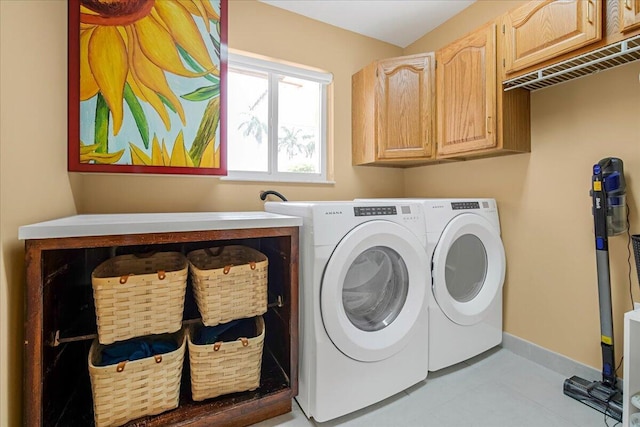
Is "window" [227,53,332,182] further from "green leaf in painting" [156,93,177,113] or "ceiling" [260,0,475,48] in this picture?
"green leaf in painting" [156,93,177,113]

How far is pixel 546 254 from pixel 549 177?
0.47m

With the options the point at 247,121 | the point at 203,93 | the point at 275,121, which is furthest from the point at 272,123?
the point at 203,93

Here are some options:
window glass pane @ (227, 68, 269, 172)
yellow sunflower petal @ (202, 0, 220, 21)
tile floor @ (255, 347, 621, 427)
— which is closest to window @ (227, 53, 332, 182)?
window glass pane @ (227, 68, 269, 172)

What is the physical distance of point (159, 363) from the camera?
1.18 meters

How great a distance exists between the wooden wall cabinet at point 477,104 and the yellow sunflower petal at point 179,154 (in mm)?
1659

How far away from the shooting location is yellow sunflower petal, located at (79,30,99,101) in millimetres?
1479

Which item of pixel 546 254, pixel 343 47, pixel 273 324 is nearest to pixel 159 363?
pixel 273 324

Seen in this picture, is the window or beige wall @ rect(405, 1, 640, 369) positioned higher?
the window

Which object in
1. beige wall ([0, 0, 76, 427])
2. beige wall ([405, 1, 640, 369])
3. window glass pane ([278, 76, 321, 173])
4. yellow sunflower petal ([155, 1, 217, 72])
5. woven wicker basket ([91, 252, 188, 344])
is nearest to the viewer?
beige wall ([0, 0, 76, 427])

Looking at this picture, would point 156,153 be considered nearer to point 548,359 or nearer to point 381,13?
point 381,13

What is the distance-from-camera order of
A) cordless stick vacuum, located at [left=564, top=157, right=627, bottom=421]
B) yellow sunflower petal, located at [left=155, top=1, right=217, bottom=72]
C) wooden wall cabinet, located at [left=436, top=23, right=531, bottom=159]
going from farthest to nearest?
wooden wall cabinet, located at [left=436, top=23, right=531, bottom=159] → yellow sunflower petal, located at [left=155, top=1, right=217, bottom=72] → cordless stick vacuum, located at [left=564, top=157, right=627, bottom=421]

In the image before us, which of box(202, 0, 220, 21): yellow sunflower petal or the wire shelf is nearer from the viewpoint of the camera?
the wire shelf

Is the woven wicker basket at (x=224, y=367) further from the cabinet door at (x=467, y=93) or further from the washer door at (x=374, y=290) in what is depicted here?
the cabinet door at (x=467, y=93)

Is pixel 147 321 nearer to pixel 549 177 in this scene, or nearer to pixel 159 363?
pixel 159 363
